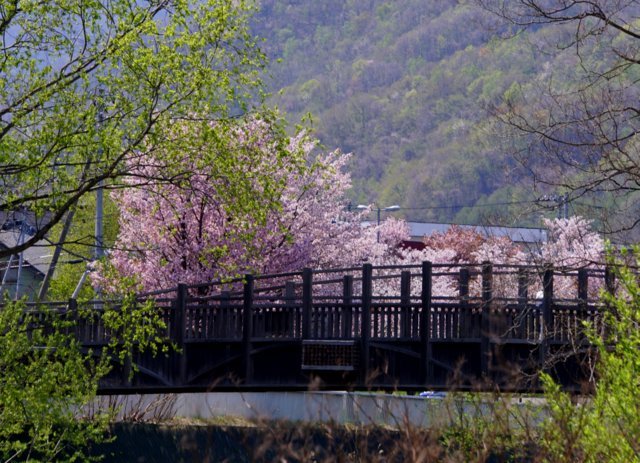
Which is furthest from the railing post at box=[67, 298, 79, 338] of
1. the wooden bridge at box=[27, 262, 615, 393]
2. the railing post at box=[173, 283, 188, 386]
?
the railing post at box=[173, 283, 188, 386]

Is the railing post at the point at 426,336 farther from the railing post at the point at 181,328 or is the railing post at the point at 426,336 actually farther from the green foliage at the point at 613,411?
the green foliage at the point at 613,411

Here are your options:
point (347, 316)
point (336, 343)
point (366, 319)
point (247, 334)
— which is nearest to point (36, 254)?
point (347, 316)

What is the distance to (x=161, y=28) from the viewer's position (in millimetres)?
17328

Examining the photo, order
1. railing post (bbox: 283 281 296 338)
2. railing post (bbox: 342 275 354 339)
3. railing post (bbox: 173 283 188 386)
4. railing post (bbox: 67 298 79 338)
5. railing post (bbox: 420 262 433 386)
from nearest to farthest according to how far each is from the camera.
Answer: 1. railing post (bbox: 67 298 79 338)
2. railing post (bbox: 173 283 188 386)
3. railing post (bbox: 420 262 433 386)
4. railing post (bbox: 283 281 296 338)
5. railing post (bbox: 342 275 354 339)

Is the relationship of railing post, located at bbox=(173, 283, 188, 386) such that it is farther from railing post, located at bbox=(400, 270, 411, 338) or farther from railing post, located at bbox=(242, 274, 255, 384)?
railing post, located at bbox=(400, 270, 411, 338)

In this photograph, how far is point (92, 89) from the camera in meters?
16.7

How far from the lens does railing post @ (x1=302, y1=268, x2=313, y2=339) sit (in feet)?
80.8

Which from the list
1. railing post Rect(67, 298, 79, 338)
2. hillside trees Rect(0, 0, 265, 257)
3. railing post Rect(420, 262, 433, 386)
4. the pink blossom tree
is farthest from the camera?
the pink blossom tree

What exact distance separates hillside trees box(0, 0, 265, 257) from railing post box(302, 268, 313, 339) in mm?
7481

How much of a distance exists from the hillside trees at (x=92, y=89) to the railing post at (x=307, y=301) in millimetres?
7481

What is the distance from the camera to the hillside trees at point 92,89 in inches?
623

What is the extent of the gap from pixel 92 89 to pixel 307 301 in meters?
9.04

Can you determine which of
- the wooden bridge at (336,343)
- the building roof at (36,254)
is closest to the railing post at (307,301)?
the wooden bridge at (336,343)

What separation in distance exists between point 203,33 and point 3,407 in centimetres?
559
